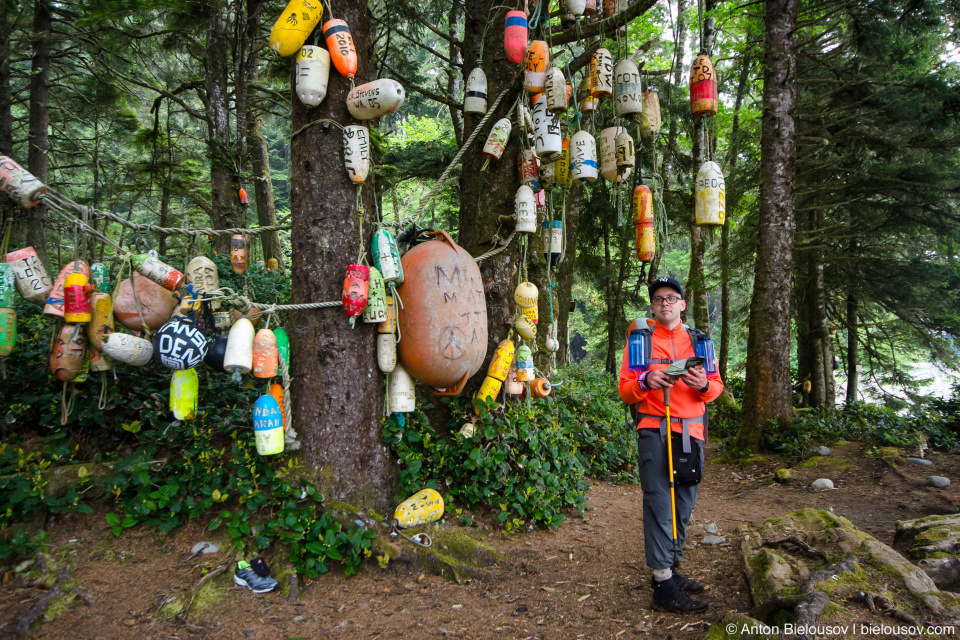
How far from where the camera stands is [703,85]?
140 inches

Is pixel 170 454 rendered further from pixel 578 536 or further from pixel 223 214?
pixel 223 214

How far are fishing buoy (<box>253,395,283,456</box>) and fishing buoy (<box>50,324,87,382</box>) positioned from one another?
1.16 m

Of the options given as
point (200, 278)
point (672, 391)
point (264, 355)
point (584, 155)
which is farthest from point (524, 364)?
point (200, 278)

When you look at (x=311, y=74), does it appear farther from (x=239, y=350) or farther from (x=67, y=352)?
(x=67, y=352)

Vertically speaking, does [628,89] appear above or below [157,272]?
above

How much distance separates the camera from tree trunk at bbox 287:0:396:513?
3.12 m

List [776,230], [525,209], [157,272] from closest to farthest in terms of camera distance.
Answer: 1. [157,272]
2. [525,209]
3. [776,230]

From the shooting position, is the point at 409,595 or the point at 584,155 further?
the point at 584,155

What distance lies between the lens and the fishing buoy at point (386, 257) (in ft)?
10.5

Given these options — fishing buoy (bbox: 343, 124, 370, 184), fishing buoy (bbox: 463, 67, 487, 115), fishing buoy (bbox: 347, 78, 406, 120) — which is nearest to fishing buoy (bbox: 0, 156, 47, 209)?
fishing buoy (bbox: 343, 124, 370, 184)

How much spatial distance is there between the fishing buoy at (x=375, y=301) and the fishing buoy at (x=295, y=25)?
1.35 metres

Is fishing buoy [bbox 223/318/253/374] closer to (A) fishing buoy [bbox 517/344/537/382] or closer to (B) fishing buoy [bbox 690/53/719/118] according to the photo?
(A) fishing buoy [bbox 517/344/537/382]

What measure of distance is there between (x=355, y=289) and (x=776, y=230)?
5729mm

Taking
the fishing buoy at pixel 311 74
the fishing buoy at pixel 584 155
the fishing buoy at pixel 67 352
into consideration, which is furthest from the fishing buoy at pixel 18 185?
the fishing buoy at pixel 584 155
